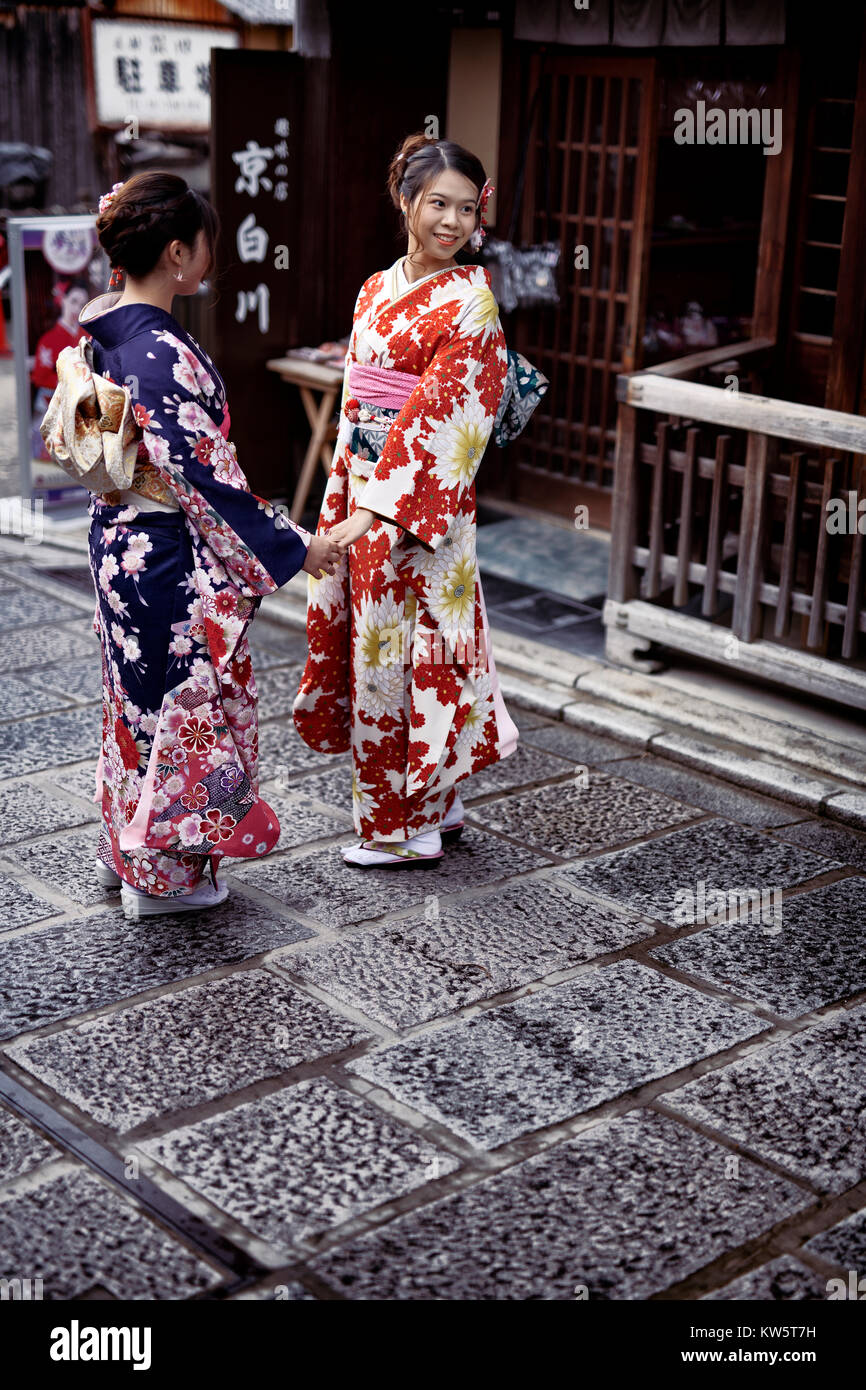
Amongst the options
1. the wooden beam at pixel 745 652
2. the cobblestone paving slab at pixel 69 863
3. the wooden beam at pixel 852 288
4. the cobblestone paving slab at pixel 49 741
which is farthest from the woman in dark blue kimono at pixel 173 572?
the wooden beam at pixel 852 288

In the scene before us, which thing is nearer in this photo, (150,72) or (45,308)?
(45,308)

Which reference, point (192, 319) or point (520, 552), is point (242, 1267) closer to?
point (520, 552)

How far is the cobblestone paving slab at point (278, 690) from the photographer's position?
637 centimetres

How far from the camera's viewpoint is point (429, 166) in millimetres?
4535

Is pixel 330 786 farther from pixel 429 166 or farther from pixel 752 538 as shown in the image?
pixel 429 166

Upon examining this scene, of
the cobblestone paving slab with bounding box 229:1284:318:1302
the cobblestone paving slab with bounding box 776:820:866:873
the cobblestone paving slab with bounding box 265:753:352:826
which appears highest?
the cobblestone paving slab with bounding box 265:753:352:826

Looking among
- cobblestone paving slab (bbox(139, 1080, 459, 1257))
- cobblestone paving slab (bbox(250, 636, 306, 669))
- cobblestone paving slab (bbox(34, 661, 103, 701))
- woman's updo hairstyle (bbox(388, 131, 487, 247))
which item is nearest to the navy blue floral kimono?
woman's updo hairstyle (bbox(388, 131, 487, 247))

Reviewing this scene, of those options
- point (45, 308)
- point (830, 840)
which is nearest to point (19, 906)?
point (830, 840)

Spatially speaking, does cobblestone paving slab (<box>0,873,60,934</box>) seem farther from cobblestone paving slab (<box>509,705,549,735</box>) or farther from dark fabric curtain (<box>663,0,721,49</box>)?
dark fabric curtain (<box>663,0,721,49</box>)

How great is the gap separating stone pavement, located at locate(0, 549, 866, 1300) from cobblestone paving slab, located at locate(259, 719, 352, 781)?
0.06 m

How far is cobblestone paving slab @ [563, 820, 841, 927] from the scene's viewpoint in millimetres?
4910

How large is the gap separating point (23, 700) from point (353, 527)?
2392mm
